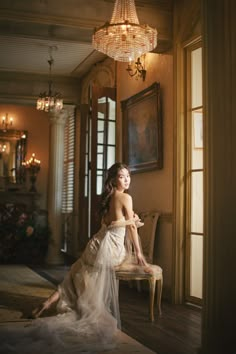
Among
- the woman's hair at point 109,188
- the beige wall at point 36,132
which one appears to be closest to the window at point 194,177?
the woman's hair at point 109,188

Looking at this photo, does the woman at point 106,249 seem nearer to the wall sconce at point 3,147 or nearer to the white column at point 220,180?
the white column at point 220,180

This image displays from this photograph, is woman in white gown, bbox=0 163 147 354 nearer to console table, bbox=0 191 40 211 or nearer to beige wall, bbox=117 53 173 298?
beige wall, bbox=117 53 173 298

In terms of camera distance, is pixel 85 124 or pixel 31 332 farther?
pixel 85 124

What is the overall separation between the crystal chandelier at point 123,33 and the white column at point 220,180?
1.82m

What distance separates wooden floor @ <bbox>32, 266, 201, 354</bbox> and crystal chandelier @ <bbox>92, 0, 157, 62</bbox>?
2727 mm

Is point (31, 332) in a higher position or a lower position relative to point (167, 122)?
lower

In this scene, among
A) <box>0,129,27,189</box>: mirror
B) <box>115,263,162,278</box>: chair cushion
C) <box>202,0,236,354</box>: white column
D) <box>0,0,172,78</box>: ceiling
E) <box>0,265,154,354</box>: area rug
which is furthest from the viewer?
<box>0,129,27,189</box>: mirror

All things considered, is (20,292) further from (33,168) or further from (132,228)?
(33,168)

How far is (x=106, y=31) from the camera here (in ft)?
15.9

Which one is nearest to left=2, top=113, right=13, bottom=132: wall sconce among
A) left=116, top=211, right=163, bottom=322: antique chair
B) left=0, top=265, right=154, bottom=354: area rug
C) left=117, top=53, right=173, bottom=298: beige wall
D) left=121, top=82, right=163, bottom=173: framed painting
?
left=0, top=265, right=154, bottom=354: area rug

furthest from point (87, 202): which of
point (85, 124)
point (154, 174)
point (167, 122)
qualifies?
point (167, 122)

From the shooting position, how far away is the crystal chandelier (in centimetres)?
484

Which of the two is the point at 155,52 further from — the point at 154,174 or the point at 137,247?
the point at 137,247

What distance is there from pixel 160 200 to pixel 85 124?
2.53 metres
